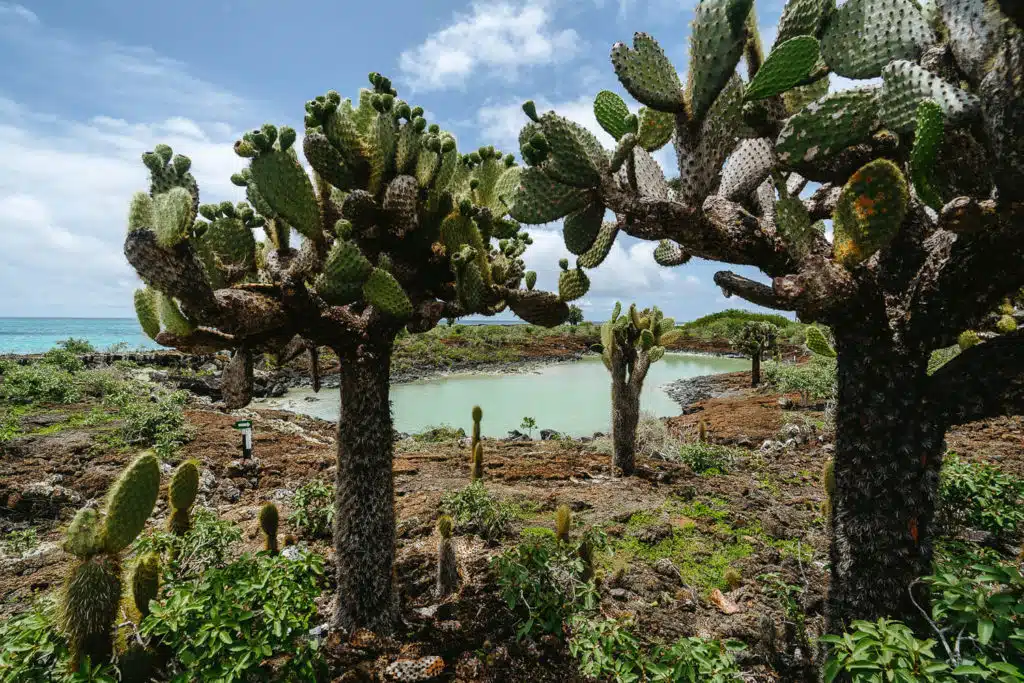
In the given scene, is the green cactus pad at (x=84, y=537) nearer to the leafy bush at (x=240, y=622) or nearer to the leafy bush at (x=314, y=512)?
the leafy bush at (x=240, y=622)

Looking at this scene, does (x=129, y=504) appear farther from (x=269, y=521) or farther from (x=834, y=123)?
(x=834, y=123)

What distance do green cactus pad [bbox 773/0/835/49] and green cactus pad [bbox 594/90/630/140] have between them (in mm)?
825

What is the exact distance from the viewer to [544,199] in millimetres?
2736

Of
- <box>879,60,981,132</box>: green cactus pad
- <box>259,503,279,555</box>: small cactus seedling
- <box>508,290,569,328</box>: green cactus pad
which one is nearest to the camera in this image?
<box>879,60,981,132</box>: green cactus pad

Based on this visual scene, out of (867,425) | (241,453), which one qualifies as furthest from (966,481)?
(241,453)

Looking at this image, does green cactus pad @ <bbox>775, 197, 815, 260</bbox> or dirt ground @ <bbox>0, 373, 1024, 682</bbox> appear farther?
dirt ground @ <bbox>0, 373, 1024, 682</bbox>

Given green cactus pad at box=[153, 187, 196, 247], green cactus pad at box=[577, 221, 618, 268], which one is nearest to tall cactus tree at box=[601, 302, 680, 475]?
green cactus pad at box=[577, 221, 618, 268]

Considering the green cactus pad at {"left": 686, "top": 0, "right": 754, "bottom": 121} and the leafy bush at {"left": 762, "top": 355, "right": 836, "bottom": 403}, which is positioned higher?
the green cactus pad at {"left": 686, "top": 0, "right": 754, "bottom": 121}

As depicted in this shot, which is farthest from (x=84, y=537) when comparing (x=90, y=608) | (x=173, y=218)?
(x=173, y=218)

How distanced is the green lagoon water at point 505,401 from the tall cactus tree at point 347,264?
6974 millimetres

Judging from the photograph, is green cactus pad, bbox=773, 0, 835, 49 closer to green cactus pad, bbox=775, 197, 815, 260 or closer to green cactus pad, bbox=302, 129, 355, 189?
green cactus pad, bbox=775, 197, 815, 260

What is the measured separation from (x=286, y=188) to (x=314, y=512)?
3.53 m

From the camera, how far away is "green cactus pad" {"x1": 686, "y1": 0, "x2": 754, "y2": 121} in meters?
2.17

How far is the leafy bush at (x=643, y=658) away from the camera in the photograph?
2248mm
